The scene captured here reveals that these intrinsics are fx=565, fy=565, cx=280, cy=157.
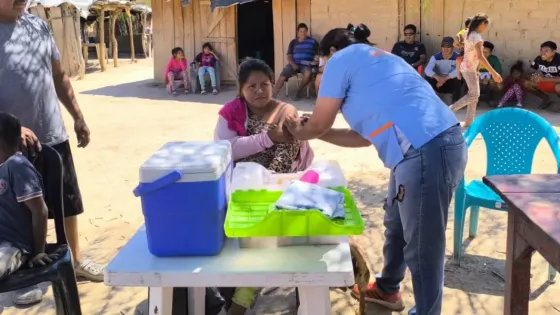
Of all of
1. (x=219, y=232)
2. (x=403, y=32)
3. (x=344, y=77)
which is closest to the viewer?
(x=219, y=232)

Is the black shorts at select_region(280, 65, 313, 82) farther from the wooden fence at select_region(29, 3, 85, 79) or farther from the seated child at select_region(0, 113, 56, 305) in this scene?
the seated child at select_region(0, 113, 56, 305)

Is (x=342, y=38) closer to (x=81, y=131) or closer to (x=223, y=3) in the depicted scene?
(x=81, y=131)

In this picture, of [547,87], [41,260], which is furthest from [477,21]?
[41,260]

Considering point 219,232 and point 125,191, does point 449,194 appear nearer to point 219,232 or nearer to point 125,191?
point 219,232

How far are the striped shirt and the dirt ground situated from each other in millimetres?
1200

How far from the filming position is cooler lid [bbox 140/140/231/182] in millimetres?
1704

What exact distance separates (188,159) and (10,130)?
1271 mm

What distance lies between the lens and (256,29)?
15688 millimetres

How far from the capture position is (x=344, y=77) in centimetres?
231

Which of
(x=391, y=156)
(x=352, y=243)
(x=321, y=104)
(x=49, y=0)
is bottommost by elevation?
(x=352, y=243)

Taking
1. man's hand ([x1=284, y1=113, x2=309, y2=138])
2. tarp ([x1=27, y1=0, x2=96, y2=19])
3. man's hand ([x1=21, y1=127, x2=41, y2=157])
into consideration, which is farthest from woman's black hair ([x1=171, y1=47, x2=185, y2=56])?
man's hand ([x1=284, y1=113, x2=309, y2=138])

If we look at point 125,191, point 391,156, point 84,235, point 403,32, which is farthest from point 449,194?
point 403,32

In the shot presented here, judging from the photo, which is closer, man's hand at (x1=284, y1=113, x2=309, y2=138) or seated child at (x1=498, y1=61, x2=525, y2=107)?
man's hand at (x1=284, y1=113, x2=309, y2=138)

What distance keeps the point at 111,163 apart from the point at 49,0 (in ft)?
29.5
